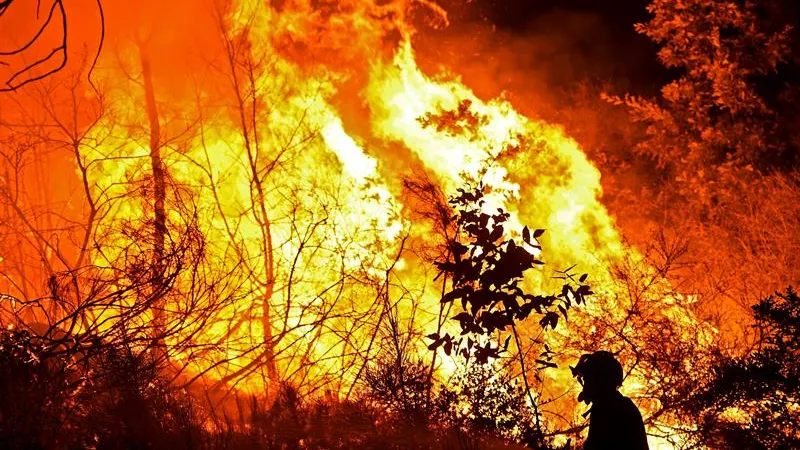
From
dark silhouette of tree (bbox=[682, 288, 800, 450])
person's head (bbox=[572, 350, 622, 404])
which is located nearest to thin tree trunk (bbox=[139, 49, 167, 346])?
person's head (bbox=[572, 350, 622, 404])

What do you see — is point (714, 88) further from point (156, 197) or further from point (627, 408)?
point (627, 408)

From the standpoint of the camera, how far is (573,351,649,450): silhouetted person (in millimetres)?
3701

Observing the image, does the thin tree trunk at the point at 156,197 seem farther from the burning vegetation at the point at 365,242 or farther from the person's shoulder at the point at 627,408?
the person's shoulder at the point at 627,408

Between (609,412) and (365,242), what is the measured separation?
7294mm

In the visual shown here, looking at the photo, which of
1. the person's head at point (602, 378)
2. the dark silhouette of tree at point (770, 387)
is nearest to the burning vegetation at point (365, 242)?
the dark silhouette of tree at point (770, 387)

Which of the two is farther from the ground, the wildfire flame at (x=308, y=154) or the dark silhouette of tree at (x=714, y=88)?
the dark silhouette of tree at (x=714, y=88)

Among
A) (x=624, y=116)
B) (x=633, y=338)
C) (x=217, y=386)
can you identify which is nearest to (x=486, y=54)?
(x=624, y=116)

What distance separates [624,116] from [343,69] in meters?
9.88

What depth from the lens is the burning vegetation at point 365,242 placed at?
6086mm

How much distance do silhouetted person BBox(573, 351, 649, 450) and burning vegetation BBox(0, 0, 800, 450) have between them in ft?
5.67

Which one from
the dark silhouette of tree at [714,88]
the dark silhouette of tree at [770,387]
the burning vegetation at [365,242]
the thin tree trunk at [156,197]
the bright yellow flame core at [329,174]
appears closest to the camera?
the dark silhouette of tree at [770,387]

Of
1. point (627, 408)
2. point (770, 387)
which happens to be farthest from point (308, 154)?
point (627, 408)

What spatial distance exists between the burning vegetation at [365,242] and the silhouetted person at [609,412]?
1729mm

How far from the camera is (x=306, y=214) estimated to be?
10727 mm
